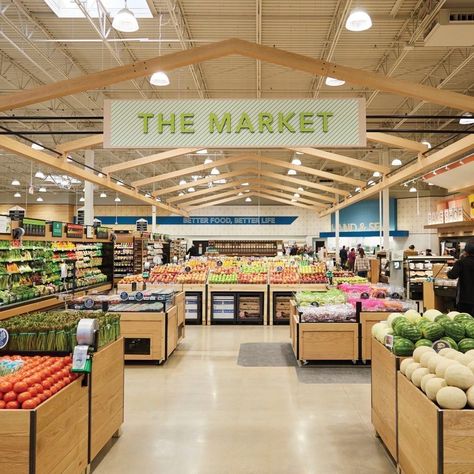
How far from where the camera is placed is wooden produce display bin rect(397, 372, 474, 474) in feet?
8.09

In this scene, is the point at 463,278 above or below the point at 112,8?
below

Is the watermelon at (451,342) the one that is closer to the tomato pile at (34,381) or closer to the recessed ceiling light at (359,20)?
the tomato pile at (34,381)

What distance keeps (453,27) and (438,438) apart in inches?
269

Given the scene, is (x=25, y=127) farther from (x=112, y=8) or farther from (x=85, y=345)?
(x=85, y=345)

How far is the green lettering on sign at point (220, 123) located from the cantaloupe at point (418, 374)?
361 cm

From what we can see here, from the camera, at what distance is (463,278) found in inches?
231

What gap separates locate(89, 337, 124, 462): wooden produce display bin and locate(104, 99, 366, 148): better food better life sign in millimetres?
2610

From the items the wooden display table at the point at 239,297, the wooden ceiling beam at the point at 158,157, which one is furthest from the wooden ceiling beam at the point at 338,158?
the wooden display table at the point at 239,297

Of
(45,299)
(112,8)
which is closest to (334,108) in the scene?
(112,8)

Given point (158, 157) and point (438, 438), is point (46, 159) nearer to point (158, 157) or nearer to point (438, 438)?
point (158, 157)

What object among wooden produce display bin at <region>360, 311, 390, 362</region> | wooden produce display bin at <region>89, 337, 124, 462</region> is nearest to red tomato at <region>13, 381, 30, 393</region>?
wooden produce display bin at <region>89, 337, 124, 462</region>

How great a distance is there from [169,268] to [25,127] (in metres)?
8.92

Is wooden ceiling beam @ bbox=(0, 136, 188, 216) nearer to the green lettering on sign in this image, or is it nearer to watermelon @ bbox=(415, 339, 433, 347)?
the green lettering on sign

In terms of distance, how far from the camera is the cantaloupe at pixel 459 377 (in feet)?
8.55
